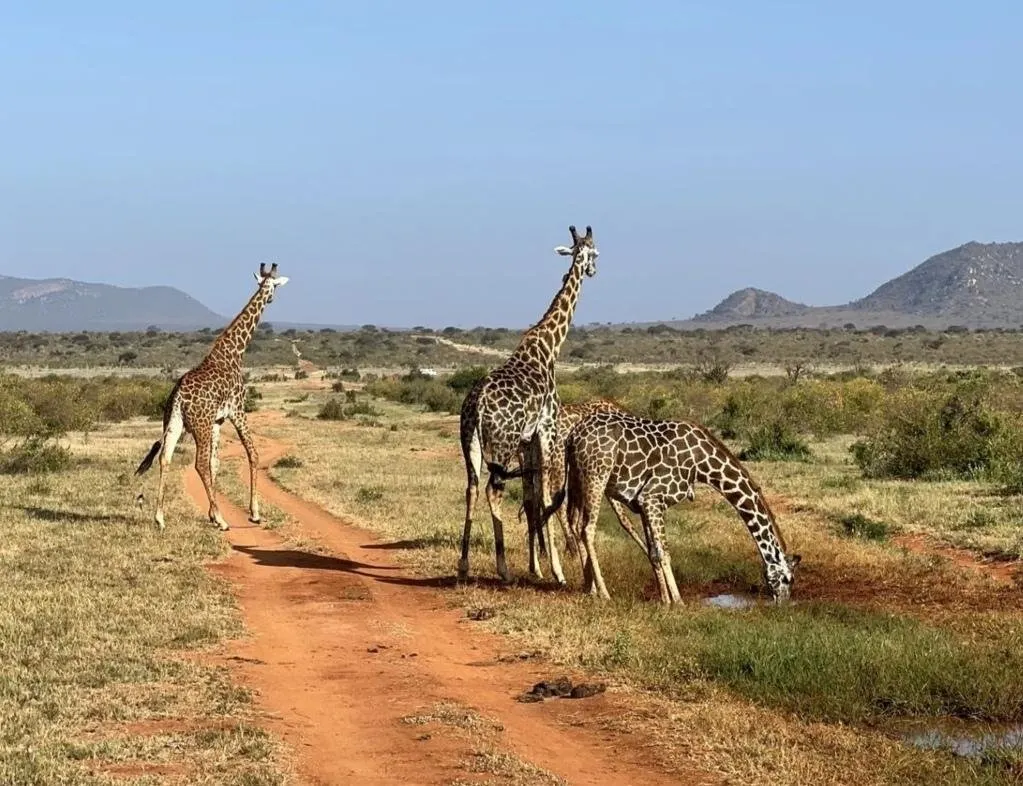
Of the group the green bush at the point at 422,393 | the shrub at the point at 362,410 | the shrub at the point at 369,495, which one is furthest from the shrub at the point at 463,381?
the shrub at the point at 369,495

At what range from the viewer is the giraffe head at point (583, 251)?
49.8ft

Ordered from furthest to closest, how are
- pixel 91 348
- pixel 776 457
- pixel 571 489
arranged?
pixel 91 348 → pixel 776 457 → pixel 571 489

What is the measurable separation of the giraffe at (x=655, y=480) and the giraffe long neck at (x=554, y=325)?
6.36 feet

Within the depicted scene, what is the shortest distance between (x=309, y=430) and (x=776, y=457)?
50.2 ft

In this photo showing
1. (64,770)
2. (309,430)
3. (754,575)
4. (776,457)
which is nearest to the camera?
(64,770)

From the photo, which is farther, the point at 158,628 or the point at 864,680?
the point at 158,628

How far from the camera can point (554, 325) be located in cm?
1509

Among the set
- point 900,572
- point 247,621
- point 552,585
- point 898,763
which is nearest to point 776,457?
point 900,572

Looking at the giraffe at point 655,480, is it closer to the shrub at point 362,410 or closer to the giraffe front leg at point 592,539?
the giraffe front leg at point 592,539

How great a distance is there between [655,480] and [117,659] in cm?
561

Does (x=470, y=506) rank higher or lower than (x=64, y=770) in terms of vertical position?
higher

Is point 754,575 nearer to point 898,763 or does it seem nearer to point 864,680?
point 864,680

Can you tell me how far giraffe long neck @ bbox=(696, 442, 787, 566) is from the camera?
12.7 m

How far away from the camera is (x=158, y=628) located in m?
11.0
